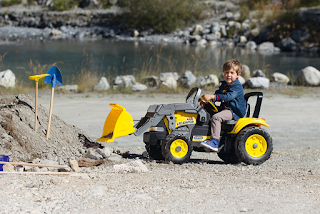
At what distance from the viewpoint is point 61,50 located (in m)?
26.1

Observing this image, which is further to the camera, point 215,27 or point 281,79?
point 215,27

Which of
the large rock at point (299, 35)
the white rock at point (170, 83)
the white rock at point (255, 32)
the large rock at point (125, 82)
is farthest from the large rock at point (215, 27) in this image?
the white rock at point (170, 83)

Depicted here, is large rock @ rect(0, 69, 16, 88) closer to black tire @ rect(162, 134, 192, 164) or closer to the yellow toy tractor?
the yellow toy tractor

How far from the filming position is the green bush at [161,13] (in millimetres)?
38500

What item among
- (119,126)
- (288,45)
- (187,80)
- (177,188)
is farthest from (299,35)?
(177,188)

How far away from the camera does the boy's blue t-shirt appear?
15.5ft

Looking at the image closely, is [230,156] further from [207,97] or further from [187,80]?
[187,80]

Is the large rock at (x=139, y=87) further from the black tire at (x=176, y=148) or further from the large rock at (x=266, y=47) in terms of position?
the large rock at (x=266, y=47)

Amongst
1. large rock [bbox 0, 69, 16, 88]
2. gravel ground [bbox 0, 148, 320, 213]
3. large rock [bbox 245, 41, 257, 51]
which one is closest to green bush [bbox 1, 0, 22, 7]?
large rock [bbox 245, 41, 257, 51]

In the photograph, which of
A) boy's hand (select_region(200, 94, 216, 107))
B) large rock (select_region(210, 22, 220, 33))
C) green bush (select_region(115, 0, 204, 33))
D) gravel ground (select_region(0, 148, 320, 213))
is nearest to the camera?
gravel ground (select_region(0, 148, 320, 213))

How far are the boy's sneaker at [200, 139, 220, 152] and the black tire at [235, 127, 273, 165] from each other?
0.27 m

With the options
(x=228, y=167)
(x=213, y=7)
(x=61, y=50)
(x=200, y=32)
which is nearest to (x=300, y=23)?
(x=200, y=32)

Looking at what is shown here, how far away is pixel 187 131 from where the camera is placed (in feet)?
15.8

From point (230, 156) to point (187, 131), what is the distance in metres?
0.79
